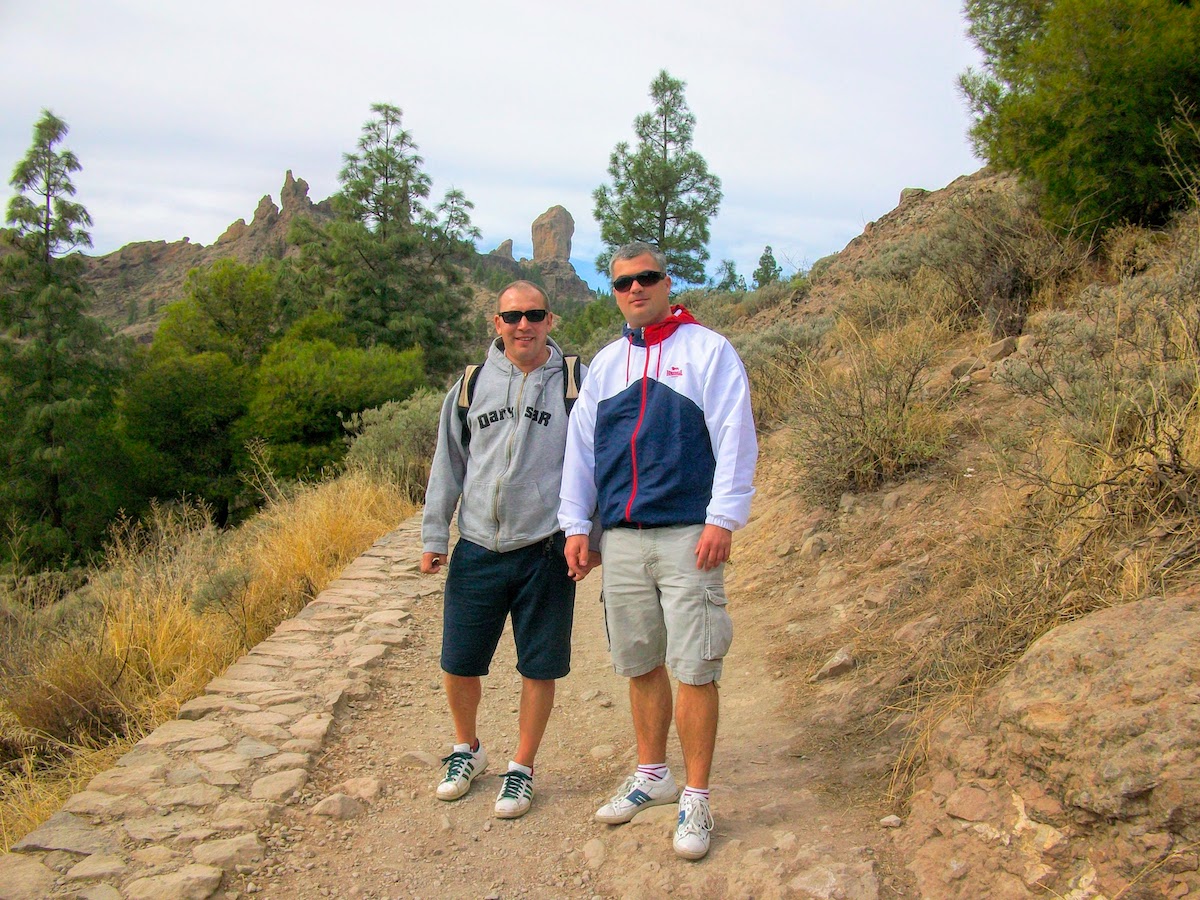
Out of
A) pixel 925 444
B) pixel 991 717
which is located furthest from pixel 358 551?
pixel 991 717

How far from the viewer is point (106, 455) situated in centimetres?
2264

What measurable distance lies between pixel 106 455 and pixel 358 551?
1833 centimetres

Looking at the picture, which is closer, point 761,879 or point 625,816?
point 761,879

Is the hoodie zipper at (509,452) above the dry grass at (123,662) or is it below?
above

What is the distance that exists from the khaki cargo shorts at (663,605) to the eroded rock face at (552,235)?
14854 cm

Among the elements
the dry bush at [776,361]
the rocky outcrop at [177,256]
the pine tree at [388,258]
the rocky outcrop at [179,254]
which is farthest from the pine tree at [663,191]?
the rocky outcrop at [179,254]

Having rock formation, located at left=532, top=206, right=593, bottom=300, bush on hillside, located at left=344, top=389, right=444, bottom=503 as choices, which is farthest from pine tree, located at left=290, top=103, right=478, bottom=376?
rock formation, located at left=532, top=206, right=593, bottom=300

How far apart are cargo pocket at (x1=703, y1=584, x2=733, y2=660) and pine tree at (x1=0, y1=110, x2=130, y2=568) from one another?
22809 millimetres

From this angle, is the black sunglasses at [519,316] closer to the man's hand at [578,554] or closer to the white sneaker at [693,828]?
the man's hand at [578,554]

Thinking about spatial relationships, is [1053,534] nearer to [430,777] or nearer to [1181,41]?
[430,777]

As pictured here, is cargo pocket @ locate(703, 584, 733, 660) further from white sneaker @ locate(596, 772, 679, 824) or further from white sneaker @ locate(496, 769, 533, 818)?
white sneaker @ locate(496, 769, 533, 818)

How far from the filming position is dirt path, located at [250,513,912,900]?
2.70 metres

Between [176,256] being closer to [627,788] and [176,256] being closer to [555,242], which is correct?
[555,242]

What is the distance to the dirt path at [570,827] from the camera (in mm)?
2703
